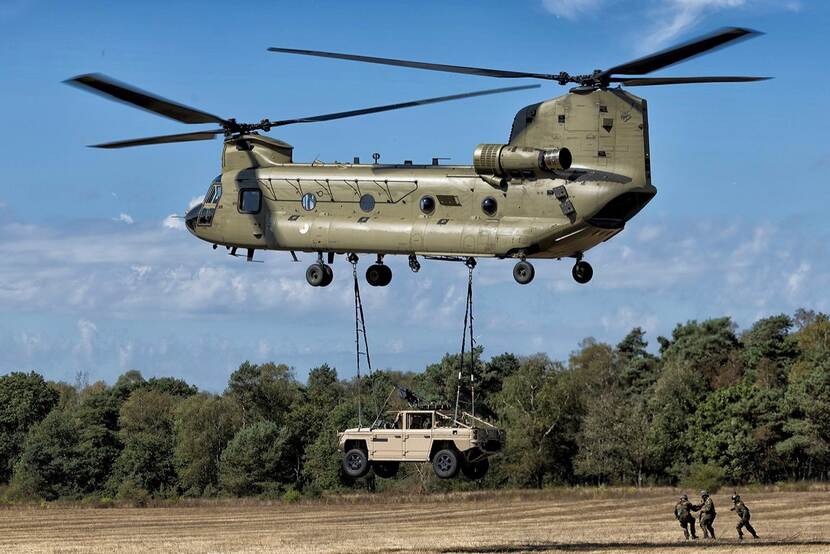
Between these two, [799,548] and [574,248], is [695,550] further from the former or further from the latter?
[574,248]

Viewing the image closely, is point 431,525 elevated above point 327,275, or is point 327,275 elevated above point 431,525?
point 327,275

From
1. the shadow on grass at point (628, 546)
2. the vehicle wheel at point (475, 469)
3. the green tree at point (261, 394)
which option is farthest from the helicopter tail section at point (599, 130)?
the green tree at point (261, 394)

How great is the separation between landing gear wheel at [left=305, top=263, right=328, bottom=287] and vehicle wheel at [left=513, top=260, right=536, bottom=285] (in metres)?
6.52

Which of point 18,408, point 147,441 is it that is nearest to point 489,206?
point 147,441

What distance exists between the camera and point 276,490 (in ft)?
293

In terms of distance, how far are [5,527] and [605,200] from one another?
4688cm

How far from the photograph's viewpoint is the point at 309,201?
125ft

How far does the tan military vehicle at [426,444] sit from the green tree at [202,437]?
6207 centimetres

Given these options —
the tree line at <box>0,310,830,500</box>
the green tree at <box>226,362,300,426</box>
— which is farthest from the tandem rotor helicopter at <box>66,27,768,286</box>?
the green tree at <box>226,362,300,426</box>

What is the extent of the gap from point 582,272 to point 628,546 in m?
13.6

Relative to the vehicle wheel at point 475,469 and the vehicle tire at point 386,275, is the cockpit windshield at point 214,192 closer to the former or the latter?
the vehicle tire at point 386,275

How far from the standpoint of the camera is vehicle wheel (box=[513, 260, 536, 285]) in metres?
34.4

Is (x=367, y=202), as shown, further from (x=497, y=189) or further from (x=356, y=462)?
(x=356, y=462)

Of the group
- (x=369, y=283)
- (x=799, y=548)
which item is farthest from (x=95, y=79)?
(x=799, y=548)
